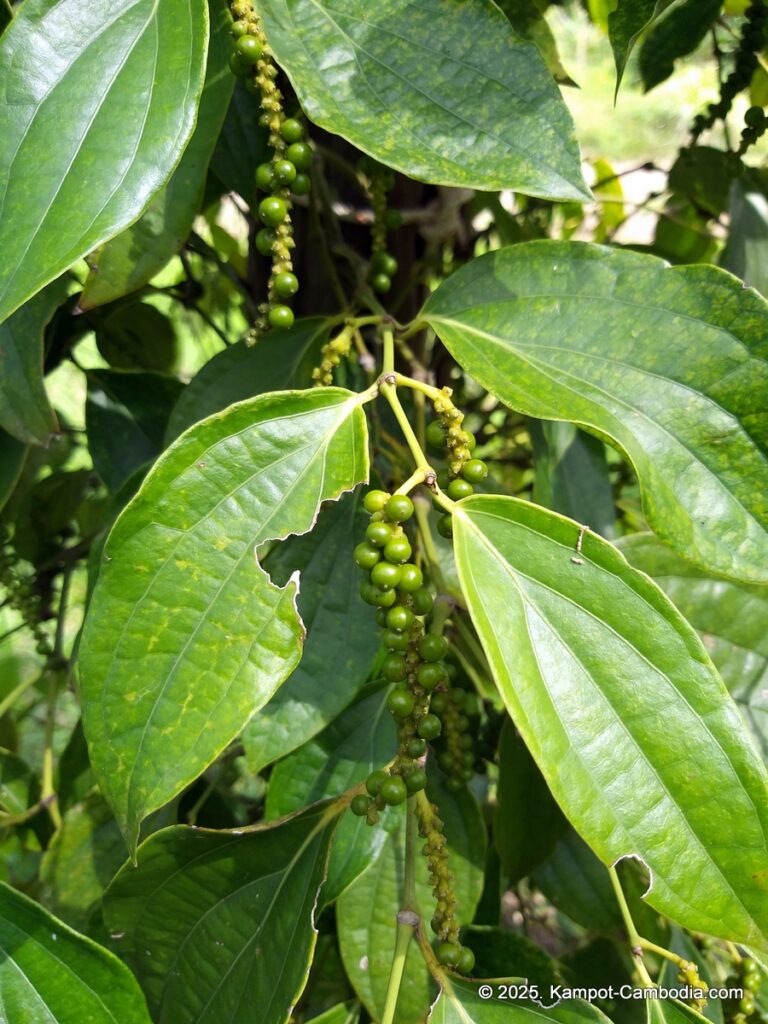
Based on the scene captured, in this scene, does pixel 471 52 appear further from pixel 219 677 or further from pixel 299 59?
pixel 219 677

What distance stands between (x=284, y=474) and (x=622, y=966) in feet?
2.02

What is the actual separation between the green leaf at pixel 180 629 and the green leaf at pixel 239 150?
0.73 ft

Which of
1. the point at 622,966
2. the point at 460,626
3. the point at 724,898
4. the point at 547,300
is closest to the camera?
the point at 724,898

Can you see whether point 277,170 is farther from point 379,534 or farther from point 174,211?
point 379,534

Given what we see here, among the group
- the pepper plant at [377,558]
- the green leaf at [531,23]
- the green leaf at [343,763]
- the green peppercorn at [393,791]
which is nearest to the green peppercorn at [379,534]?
the pepper plant at [377,558]

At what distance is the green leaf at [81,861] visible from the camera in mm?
699

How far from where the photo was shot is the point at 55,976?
528mm

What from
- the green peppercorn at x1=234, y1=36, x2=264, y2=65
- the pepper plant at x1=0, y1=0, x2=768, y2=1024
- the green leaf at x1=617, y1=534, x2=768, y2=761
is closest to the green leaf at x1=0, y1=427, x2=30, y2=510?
the pepper plant at x1=0, y1=0, x2=768, y2=1024

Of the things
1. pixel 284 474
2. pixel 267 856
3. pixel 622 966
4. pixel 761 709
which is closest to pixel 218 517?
pixel 284 474

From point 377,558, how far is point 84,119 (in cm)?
27

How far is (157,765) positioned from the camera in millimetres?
447

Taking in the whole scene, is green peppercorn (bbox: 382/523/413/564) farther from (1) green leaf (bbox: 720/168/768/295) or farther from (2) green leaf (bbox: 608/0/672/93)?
(1) green leaf (bbox: 720/168/768/295)

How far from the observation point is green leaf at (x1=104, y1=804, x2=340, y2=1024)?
1.78 ft

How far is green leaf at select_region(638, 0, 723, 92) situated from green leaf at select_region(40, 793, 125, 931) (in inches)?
29.9
